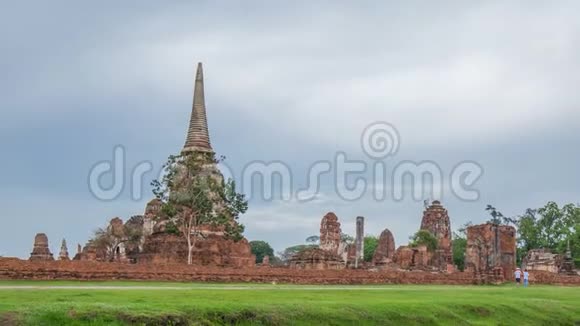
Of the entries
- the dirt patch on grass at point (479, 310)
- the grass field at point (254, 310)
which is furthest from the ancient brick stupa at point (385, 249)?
the dirt patch on grass at point (479, 310)

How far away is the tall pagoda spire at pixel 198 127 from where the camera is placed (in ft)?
185

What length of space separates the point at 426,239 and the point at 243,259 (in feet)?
78.0

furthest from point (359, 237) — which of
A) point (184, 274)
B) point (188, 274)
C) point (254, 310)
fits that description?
point (254, 310)

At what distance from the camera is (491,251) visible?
48000 mm

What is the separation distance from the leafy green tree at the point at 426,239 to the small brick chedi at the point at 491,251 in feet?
42.8

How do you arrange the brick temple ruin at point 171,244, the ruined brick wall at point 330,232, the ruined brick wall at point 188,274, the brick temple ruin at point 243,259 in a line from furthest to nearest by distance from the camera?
the ruined brick wall at point 330,232 < the brick temple ruin at point 171,244 < the brick temple ruin at point 243,259 < the ruined brick wall at point 188,274

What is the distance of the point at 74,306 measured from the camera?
1419 centimetres

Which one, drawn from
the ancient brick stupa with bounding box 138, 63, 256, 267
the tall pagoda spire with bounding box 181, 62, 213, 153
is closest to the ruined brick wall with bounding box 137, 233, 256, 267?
the ancient brick stupa with bounding box 138, 63, 256, 267

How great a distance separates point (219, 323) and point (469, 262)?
3335 centimetres

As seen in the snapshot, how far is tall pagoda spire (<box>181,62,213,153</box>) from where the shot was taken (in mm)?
56250

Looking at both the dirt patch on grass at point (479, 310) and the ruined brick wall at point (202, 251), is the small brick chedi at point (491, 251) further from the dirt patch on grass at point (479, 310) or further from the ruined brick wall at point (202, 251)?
the dirt patch on grass at point (479, 310)

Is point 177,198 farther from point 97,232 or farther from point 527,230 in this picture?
point 527,230

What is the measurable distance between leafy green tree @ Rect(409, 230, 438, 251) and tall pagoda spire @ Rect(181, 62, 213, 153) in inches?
801

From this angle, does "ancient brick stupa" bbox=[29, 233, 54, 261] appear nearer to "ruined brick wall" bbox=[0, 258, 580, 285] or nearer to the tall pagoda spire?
the tall pagoda spire
